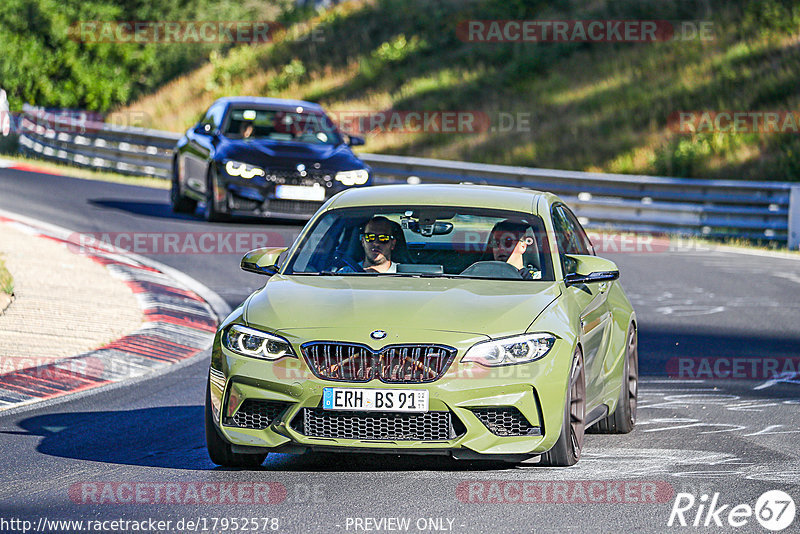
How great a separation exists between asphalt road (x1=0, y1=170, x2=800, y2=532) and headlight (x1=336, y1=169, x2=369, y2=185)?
825cm

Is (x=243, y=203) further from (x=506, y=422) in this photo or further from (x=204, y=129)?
(x=506, y=422)

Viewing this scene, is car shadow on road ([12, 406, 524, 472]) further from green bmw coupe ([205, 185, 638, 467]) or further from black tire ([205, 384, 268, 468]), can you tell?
green bmw coupe ([205, 185, 638, 467])

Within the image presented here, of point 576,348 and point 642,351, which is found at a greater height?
point 576,348

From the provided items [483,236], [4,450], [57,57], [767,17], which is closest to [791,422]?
[483,236]

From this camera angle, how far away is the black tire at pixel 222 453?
7207mm

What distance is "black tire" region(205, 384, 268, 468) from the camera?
7207mm

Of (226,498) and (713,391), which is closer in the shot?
(226,498)

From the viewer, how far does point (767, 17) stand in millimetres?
37312

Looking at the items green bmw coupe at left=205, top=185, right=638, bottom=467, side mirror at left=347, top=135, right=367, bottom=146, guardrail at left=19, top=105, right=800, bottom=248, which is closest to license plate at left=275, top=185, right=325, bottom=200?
side mirror at left=347, top=135, right=367, bottom=146

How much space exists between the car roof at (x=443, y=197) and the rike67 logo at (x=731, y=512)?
7.28ft

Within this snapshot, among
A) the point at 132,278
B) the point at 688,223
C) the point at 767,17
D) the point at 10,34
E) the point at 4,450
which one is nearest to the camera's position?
the point at 4,450

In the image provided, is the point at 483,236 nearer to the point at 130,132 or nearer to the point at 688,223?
the point at 688,223

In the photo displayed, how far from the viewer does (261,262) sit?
813 cm

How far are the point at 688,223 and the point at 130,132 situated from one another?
13.1m
